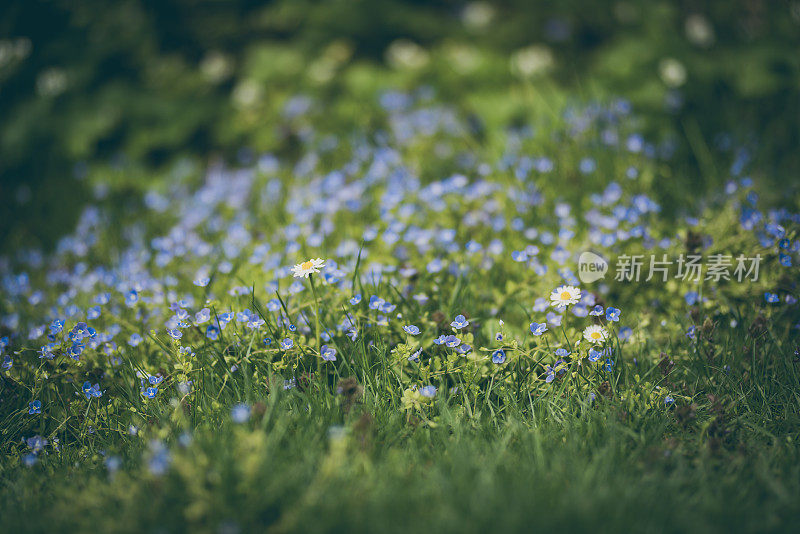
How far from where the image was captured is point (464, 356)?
215 cm

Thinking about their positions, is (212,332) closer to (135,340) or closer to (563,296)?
(135,340)

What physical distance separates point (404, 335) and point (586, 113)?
224 centimetres

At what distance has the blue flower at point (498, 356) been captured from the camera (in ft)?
7.00

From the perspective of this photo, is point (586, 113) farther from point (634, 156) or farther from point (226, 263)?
point (226, 263)

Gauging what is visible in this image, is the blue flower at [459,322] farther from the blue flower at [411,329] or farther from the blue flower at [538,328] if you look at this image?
the blue flower at [538,328]

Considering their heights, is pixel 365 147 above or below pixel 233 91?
below

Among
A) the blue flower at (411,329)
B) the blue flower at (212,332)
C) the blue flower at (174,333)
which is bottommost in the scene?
the blue flower at (411,329)

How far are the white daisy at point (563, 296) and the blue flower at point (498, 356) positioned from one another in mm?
312

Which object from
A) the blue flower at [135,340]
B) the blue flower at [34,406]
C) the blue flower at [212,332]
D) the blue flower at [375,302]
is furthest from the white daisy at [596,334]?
the blue flower at [34,406]

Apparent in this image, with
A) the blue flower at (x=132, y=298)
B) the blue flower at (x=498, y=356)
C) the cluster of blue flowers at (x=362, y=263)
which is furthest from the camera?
the blue flower at (x=132, y=298)

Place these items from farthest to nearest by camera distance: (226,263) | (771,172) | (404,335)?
(771,172), (226,263), (404,335)

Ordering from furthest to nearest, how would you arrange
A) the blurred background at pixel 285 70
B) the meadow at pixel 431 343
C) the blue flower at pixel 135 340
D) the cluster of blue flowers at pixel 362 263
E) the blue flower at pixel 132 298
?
the blurred background at pixel 285 70
the blue flower at pixel 132 298
the blue flower at pixel 135 340
the cluster of blue flowers at pixel 362 263
the meadow at pixel 431 343

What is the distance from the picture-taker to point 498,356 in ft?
7.05

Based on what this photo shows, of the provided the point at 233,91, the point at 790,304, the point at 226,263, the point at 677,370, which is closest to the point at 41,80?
the point at 233,91
